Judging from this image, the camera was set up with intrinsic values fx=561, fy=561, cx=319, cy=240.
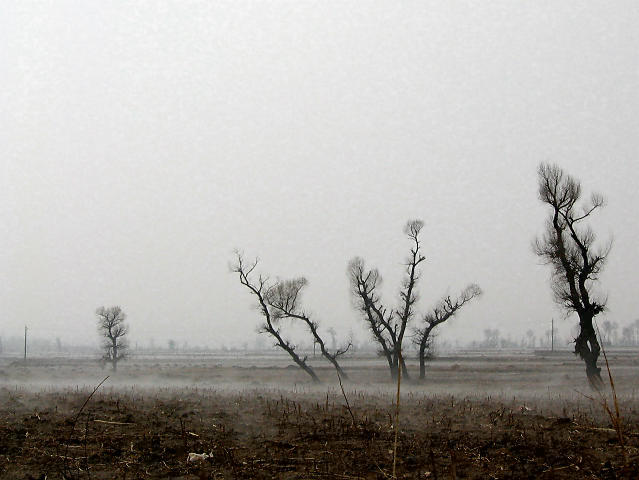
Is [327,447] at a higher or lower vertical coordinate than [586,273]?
lower

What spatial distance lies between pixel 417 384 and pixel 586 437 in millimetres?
26487

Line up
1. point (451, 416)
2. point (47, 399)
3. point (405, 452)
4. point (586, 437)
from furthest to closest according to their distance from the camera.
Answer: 1. point (47, 399)
2. point (451, 416)
3. point (586, 437)
4. point (405, 452)

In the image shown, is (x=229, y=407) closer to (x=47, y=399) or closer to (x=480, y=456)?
(x=47, y=399)

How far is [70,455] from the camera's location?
994 centimetres

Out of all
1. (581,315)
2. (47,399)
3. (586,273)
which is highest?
(586,273)

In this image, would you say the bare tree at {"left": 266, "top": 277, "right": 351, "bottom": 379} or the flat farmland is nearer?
the flat farmland

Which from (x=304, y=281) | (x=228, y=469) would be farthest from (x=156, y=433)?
(x=304, y=281)

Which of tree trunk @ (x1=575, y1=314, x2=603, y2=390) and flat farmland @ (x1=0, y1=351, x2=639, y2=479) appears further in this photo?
tree trunk @ (x1=575, y1=314, x2=603, y2=390)

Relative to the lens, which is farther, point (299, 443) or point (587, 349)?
point (587, 349)

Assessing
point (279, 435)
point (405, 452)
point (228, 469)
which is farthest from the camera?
point (279, 435)

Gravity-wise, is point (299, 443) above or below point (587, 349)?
below

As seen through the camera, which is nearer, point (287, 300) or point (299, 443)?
point (299, 443)

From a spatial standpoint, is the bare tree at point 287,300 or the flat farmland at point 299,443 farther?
the bare tree at point 287,300

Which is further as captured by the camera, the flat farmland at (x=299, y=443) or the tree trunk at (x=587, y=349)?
the tree trunk at (x=587, y=349)
